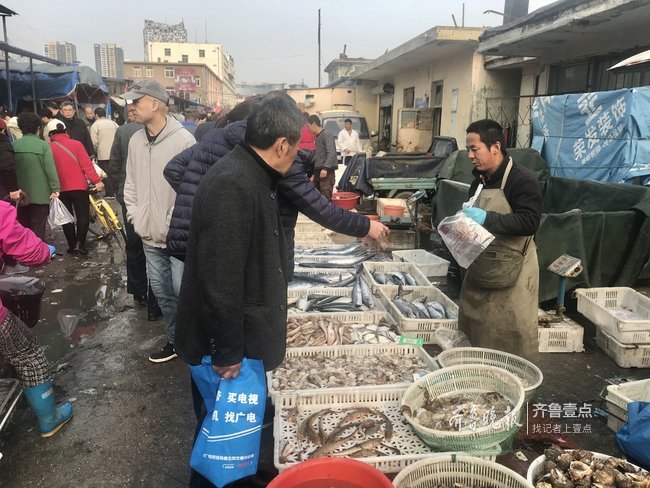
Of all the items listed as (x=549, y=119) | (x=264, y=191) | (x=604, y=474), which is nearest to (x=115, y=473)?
(x=264, y=191)

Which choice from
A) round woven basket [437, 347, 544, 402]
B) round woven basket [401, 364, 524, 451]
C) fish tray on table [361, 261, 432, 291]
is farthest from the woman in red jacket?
round woven basket [401, 364, 524, 451]

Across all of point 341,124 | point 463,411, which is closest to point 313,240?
point 463,411

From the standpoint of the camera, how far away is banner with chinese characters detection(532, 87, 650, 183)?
22.2ft

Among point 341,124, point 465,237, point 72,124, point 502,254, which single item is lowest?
point 502,254

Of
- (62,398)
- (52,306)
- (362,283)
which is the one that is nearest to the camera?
(62,398)

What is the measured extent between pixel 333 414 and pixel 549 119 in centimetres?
756

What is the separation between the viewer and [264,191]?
Answer: 223 centimetres

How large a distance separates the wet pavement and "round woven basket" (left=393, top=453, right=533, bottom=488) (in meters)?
0.91

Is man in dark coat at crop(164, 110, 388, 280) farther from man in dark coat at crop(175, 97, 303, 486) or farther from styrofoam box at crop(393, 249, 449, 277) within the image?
styrofoam box at crop(393, 249, 449, 277)

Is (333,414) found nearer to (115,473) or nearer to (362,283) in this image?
(115,473)

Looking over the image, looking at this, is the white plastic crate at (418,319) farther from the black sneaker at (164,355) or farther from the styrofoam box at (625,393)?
the black sneaker at (164,355)

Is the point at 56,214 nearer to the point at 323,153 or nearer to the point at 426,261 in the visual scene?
the point at 323,153

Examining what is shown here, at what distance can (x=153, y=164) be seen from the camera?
4117 millimetres

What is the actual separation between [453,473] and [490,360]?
1.31m
